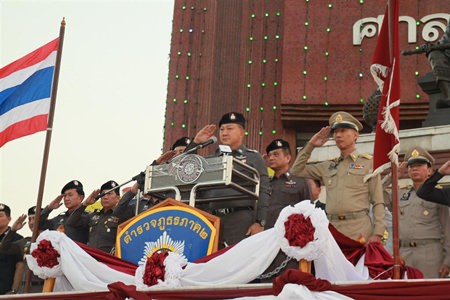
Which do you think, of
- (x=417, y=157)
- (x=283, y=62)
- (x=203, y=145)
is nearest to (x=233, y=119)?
(x=203, y=145)

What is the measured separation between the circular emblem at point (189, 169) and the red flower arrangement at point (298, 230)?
0.95m

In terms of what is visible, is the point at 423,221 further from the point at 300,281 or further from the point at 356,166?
the point at 300,281

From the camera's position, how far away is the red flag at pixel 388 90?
4836 mm

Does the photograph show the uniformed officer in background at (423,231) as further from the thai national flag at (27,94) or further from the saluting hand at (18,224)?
the saluting hand at (18,224)

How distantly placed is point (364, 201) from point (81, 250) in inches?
82.5

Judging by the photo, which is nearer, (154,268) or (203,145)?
(154,268)

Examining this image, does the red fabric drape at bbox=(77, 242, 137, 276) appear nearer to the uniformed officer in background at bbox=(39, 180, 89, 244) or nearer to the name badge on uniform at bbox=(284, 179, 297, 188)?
the name badge on uniform at bbox=(284, 179, 297, 188)

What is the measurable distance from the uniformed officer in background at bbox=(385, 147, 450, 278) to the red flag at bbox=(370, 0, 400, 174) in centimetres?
118

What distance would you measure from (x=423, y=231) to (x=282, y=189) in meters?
1.14

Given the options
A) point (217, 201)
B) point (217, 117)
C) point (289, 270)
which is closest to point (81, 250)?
point (217, 201)

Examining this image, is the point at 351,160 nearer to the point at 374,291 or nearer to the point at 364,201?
the point at 364,201

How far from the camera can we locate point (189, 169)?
5.27 meters

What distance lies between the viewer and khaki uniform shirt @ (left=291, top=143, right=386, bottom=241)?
5570mm

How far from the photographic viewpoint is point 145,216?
5.23 m
